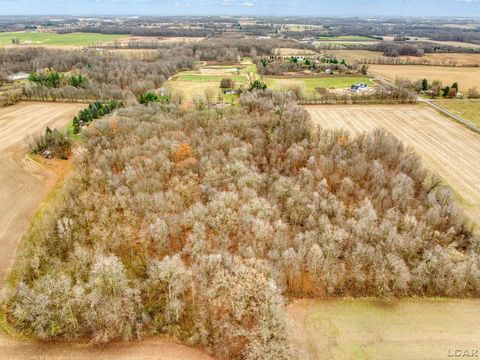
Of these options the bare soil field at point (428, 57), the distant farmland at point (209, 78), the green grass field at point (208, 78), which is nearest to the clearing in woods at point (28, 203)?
the distant farmland at point (209, 78)

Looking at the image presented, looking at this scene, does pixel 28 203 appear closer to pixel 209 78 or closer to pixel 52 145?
pixel 52 145

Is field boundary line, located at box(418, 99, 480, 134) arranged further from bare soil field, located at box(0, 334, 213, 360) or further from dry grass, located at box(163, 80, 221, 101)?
bare soil field, located at box(0, 334, 213, 360)

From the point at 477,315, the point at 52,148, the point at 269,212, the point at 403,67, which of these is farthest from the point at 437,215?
the point at 403,67

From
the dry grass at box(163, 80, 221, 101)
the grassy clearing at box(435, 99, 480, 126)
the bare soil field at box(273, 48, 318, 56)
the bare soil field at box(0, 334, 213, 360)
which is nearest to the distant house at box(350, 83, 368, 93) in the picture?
the grassy clearing at box(435, 99, 480, 126)

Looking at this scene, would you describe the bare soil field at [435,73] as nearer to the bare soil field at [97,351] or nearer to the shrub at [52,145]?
the shrub at [52,145]

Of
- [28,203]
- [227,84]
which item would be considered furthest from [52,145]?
[227,84]

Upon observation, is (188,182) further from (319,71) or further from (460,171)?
(319,71)
